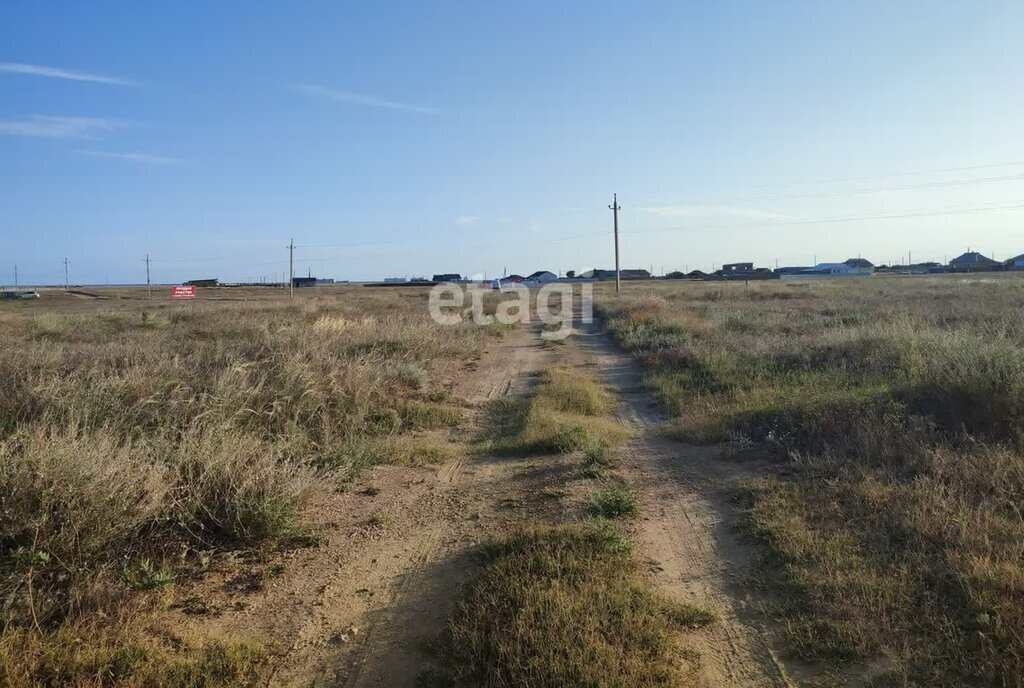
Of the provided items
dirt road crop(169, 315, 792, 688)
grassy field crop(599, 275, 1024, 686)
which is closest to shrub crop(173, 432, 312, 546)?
dirt road crop(169, 315, 792, 688)

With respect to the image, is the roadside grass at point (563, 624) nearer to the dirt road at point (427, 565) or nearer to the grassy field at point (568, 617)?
the grassy field at point (568, 617)

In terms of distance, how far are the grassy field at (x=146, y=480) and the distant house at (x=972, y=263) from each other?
404 feet

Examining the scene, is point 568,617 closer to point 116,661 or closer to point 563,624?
point 563,624

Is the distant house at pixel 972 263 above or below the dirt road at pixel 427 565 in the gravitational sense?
above

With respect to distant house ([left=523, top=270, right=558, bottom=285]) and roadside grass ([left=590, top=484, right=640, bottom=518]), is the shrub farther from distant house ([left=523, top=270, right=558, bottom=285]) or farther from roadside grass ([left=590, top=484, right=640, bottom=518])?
distant house ([left=523, top=270, right=558, bottom=285])

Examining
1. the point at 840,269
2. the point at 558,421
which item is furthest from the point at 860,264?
the point at 558,421

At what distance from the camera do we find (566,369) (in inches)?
552

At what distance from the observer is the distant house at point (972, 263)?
354 feet

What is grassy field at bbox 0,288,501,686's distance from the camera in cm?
325

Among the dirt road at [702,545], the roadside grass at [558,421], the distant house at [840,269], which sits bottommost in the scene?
the dirt road at [702,545]

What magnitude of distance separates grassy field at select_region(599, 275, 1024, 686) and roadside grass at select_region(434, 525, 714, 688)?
2.51ft

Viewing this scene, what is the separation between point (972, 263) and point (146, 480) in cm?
14609

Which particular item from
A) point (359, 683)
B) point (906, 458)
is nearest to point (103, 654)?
point (359, 683)

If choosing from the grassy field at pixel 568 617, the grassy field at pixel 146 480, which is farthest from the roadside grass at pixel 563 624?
the grassy field at pixel 146 480
